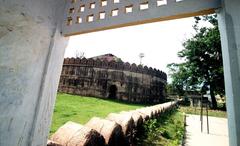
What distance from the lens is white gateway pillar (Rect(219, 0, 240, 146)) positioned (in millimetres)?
1450

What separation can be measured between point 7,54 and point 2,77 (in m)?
0.28

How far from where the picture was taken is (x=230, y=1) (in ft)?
5.36

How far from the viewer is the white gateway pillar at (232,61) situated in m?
1.45

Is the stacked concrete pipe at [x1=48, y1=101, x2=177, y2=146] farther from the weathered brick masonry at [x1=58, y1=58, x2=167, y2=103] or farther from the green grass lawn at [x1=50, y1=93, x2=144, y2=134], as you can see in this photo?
the weathered brick masonry at [x1=58, y1=58, x2=167, y2=103]

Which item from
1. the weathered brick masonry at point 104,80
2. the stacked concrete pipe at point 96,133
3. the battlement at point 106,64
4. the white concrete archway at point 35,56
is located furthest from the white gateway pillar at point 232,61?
the battlement at point 106,64

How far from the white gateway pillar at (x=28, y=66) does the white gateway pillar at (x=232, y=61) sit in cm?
218

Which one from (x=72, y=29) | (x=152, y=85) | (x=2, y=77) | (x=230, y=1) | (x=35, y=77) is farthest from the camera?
(x=152, y=85)

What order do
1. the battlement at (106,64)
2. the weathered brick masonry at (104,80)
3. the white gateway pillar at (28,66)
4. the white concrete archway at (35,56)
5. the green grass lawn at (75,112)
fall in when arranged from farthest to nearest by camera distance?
Result: 1. the battlement at (106,64)
2. the weathered brick masonry at (104,80)
3. the green grass lawn at (75,112)
4. the white gateway pillar at (28,66)
5. the white concrete archway at (35,56)

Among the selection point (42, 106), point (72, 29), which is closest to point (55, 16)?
point (72, 29)

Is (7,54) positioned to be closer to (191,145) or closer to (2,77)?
(2,77)

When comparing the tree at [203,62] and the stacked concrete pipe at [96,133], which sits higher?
the tree at [203,62]

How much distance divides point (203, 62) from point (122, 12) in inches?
1008

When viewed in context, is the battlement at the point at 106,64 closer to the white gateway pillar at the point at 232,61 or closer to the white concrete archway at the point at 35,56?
the white concrete archway at the point at 35,56

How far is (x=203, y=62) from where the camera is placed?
24.9 m
